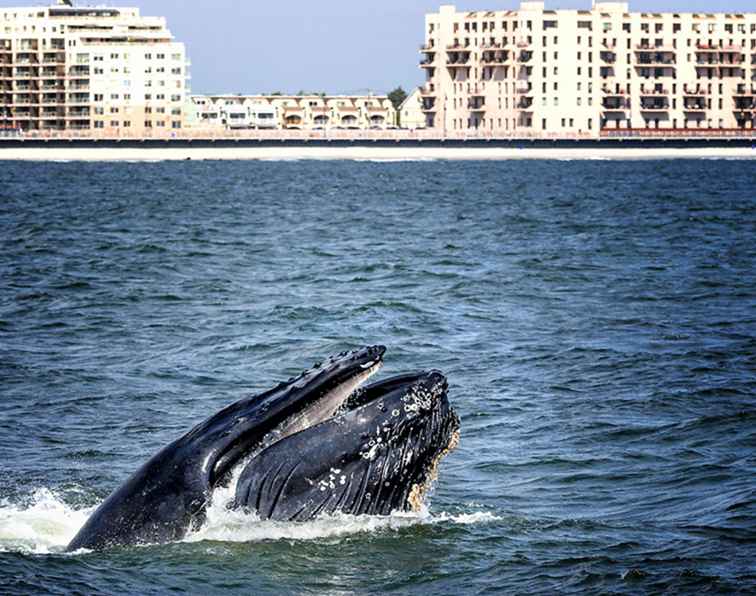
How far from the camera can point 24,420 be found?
18.5m

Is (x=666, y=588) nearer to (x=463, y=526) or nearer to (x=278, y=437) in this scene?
(x=463, y=526)

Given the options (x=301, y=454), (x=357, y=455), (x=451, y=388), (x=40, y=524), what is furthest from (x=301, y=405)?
(x=451, y=388)

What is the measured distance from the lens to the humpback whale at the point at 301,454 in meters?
10.3

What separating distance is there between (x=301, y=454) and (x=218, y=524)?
0.78 meters

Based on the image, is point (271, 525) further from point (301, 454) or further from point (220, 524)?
point (301, 454)

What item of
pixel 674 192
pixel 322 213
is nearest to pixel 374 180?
pixel 674 192

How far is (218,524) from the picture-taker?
1054 centimetres

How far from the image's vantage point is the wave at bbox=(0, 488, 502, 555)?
1058cm

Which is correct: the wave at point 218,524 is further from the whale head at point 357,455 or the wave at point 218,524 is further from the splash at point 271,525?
the whale head at point 357,455

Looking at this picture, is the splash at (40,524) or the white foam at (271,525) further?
the splash at (40,524)

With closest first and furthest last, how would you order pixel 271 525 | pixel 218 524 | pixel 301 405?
pixel 301 405, pixel 218 524, pixel 271 525

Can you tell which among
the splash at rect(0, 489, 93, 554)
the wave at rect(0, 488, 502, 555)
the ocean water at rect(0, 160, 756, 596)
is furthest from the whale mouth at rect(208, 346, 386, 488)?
the splash at rect(0, 489, 93, 554)

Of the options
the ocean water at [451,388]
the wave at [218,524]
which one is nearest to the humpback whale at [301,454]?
the wave at [218,524]

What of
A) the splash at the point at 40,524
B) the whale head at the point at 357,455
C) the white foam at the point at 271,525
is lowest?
the splash at the point at 40,524
